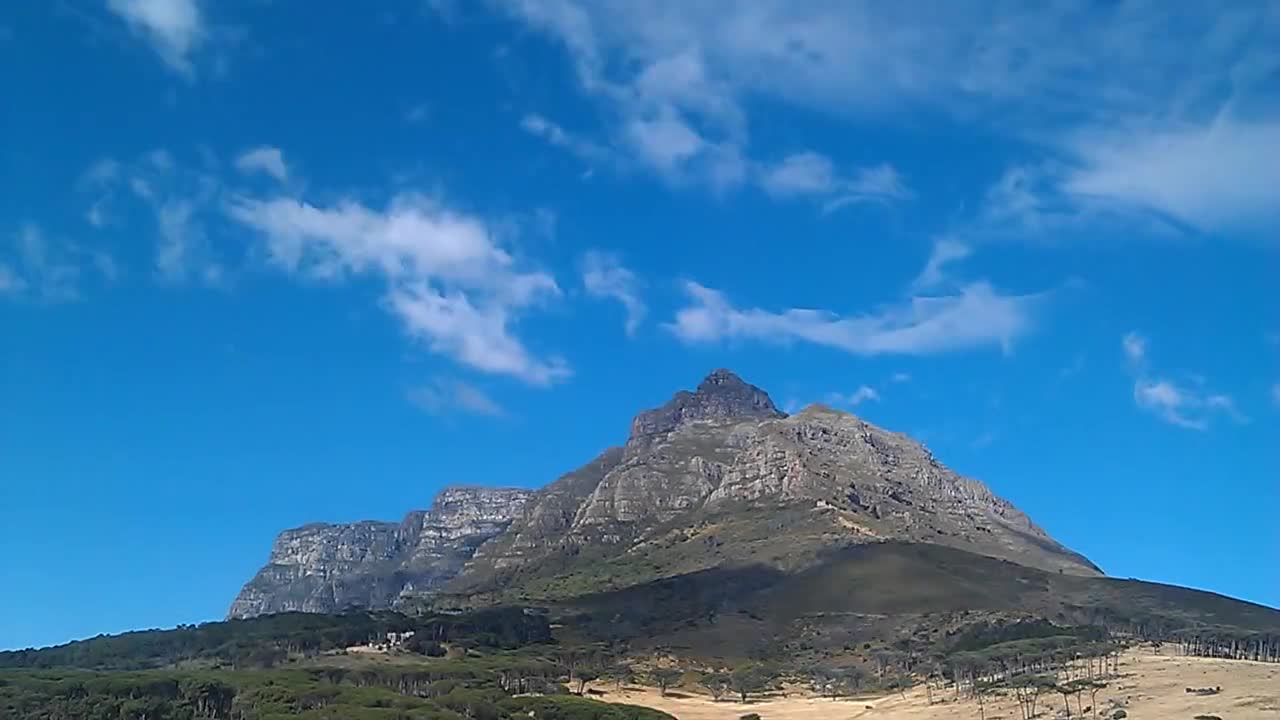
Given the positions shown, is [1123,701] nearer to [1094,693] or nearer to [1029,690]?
[1094,693]

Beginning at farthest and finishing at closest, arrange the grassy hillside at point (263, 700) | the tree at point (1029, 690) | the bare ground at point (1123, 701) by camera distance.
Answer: the tree at point (1029, 690), the grassy hillside at point (263, 700), the bare ground at point (1123, 701)

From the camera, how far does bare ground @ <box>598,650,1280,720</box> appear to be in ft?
411

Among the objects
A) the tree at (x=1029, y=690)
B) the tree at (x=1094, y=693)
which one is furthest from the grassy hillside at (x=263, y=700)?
the tree at (x=1094, y=693)

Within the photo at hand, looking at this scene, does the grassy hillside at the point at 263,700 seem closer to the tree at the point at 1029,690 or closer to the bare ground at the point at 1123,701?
the bare ground at the point at 1123,701

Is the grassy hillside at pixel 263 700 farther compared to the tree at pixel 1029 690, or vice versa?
the tree at pixel 1029 690

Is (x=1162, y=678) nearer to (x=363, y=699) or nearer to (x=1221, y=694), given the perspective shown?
(x=1221, y=694)

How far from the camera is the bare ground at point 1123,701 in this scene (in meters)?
125

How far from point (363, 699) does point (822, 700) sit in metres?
78.9

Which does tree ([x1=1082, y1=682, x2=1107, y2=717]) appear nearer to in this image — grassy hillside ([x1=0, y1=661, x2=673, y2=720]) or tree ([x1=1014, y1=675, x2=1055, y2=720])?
tree ([x1=1014, y1=675, x2=1055, y2=720])

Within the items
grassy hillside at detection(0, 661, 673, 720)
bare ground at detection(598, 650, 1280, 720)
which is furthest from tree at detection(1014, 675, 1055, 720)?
grassy hillside at detection(0, 661, 673, 720)

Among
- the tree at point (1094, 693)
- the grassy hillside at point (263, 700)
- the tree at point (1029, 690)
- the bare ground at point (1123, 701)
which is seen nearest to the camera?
the bare ground at point (1123, 701)

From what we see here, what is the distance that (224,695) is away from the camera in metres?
155

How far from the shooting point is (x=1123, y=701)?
135m

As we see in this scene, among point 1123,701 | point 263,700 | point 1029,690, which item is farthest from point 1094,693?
point 263,700
